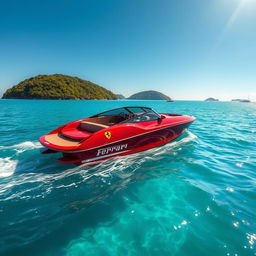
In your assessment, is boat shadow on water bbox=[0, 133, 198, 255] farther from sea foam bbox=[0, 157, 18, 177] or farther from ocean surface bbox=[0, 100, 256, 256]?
sea foam bbox=[0, 157, 18, 177]

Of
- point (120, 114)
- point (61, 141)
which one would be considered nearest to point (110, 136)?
point (61, 141)

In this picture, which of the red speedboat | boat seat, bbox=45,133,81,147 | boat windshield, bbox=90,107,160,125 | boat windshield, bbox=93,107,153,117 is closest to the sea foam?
the red speedboat

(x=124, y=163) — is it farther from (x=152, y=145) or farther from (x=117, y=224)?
(x=117, y=224)

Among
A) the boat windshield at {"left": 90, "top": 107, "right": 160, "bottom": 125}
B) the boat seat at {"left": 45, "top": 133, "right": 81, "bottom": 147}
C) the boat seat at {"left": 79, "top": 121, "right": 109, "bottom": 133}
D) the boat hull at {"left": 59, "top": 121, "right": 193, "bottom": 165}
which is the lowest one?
the boat hull at {"left": 59, "top": 121, "right": 193, "bottom": 165}

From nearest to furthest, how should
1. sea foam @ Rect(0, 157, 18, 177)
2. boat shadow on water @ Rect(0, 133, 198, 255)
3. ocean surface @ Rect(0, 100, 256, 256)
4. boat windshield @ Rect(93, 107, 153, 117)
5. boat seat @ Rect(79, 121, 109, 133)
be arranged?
1. ocean surface @ Rect(0, 100, 256, 256)
2. boat shadow on water @ Rect(0, 133, 198, 255)
3. sea foam @ Rect(0, 157, 18, 177)
4. boat seat @ Rect(79, 121, 109, 133)
5. boat windshield @ Rect(93, 107, 153, 117)

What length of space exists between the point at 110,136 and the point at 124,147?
724 millimetres

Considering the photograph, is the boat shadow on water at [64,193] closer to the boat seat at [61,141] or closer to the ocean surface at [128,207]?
the ocean surface at [128,207]

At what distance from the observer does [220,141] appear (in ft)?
24.8

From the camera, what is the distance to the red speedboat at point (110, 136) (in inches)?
168

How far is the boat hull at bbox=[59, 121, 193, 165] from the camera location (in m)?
4.27

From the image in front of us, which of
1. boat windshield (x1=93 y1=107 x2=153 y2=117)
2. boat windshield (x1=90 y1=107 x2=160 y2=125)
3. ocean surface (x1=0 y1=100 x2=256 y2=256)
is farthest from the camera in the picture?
boat windshield (x1=93 y1=107 x2=153 y2=117)

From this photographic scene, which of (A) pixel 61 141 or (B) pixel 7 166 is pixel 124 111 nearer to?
(A) pixel 61 141

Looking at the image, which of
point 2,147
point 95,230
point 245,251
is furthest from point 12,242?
point 2,147

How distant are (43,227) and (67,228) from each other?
391 millimetres
